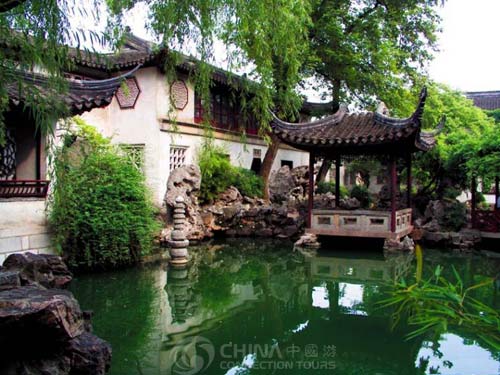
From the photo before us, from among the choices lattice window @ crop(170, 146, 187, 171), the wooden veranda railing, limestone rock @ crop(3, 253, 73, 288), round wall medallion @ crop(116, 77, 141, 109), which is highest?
round wall medallion @ crop(116, 77, 141, 109)

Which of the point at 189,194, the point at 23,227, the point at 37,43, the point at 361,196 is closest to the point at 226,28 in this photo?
the point at 37,43

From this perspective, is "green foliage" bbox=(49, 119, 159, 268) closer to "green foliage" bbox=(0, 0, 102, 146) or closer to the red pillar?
"green foliage" bbox=(0, 0, 102, 146)

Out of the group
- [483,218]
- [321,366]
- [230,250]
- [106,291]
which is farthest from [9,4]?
[483,218]

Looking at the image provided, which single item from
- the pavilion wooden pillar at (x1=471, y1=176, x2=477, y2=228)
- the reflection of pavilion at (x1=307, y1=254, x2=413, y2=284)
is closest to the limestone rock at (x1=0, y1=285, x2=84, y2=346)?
the reflection of pavilion at (x1=307, y1=254, x2=413, y2=284)

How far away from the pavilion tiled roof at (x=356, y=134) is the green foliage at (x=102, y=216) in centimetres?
352

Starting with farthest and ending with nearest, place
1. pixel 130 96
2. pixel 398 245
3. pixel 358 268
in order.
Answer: pixel 130 96, pixel 398 245, pixel 358 268

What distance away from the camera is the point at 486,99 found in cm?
2316

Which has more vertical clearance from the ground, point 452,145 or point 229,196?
point 452,145

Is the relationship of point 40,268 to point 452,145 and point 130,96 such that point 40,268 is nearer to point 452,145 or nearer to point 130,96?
point 130,96

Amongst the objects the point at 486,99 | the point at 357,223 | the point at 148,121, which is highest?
the point at 486,99

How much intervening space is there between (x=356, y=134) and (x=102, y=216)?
5.06 m

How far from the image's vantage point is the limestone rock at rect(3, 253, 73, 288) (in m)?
4.74

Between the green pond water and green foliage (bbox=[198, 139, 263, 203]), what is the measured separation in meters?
3.88

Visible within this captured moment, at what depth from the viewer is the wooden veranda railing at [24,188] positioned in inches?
234
